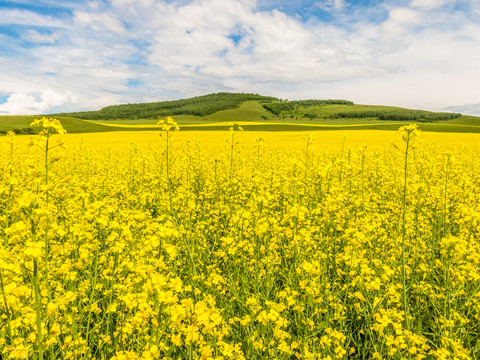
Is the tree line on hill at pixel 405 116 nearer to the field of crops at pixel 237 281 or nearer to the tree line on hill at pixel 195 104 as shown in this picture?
the tree line on hill at pixel 195 104

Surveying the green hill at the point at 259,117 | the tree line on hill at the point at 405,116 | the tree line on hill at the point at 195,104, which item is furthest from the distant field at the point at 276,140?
the tree line on hill at the point at 195,104

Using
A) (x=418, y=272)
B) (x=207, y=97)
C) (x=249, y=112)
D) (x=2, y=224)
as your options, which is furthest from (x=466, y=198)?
(x=207, y=97)

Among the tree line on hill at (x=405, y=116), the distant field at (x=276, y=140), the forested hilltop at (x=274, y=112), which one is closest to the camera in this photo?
the distant field at (x=276, y=140)

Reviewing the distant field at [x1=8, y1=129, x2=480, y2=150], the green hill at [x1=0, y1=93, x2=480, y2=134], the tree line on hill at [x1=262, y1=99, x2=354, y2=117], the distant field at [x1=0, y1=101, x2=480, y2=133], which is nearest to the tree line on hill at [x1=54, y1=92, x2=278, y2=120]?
the green hill at [x1=0, y1=93, x2=480, y2=134]

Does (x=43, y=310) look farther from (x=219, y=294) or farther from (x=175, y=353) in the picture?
(x=219, y=294)

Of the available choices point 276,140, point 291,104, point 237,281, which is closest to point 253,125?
point 276,140

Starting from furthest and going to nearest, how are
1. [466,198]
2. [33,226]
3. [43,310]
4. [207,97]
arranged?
[207,97] < [466,198] < [43,310] < [33,226]

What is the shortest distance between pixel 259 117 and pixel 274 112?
13983 mm

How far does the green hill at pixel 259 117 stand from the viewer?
48.9m

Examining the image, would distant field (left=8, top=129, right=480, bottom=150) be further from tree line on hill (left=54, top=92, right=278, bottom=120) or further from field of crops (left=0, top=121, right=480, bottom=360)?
tree line on hill (left=54, top=92, right=278, bottom=120)

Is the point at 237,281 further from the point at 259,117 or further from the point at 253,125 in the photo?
the point at 259,117

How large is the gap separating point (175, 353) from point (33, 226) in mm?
1914

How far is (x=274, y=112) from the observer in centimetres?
10575

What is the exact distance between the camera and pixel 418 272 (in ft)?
13.5
